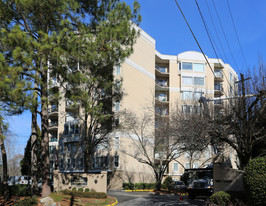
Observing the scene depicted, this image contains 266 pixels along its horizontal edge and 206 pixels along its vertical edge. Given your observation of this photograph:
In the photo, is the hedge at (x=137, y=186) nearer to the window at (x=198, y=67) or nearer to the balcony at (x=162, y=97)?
the balcony at (x=162, y=97)

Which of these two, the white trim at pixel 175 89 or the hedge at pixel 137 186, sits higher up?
the white trim at pixel 175 89

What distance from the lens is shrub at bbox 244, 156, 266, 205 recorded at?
11.9 meters

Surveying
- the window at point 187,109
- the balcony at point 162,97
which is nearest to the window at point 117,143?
the window at point 187,109

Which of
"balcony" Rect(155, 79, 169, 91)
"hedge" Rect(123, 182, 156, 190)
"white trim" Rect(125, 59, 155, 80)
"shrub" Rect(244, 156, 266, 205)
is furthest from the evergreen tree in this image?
"balcony" Rect(155, 79, 169, 91)

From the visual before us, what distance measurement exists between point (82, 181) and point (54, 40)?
35.1 ft

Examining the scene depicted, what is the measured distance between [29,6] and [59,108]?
29861mm

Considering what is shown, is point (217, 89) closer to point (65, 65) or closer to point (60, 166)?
point (60, 166)

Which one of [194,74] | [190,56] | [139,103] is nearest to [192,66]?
[194,74]

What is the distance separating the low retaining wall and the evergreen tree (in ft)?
12.8

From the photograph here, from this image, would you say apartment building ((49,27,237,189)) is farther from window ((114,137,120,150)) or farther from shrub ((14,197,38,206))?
shrub ((14,197,38,206))

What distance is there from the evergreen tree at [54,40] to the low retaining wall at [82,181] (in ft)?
12.8

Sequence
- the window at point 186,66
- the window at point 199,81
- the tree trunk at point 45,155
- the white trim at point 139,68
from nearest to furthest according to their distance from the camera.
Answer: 1. the tree trunk at point 45,155
2. the white trim at point 139,68
3. the window at point 199,81
4. the window at point 186,66

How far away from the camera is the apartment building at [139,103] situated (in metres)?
38.2

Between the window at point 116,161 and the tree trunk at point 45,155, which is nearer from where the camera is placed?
the tree trunk at point 45,155
